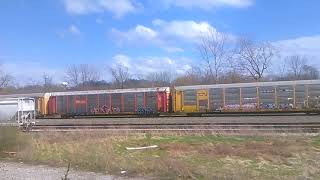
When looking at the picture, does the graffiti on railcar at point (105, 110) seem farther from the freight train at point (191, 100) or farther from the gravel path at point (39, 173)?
the gravel path at point (39, 173)

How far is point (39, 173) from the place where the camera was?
37.8 feet

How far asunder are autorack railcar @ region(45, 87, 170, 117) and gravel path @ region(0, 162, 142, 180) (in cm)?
3423

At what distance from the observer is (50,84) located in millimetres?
119688

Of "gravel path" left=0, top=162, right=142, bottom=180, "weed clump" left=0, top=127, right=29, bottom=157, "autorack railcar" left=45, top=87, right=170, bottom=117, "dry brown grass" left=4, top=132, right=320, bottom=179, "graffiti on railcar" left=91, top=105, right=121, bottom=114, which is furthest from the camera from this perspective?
"graffiti on railcar" left=91, top=105, right=121, bottom=114

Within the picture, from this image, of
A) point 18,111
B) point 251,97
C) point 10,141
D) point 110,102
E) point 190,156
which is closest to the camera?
point 190,156

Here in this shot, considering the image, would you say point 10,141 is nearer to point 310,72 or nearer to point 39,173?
point 39,173

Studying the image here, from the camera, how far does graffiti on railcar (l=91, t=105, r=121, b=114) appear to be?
49188 mm

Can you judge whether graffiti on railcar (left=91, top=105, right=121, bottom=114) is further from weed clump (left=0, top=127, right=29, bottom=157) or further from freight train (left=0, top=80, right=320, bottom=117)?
weed clump (left=0, top=127, right=29, bottom=157)

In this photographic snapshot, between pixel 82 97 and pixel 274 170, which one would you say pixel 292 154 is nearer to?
pixel 274 170

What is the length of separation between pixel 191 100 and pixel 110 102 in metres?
9.50

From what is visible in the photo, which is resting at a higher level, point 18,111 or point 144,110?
point 18,111

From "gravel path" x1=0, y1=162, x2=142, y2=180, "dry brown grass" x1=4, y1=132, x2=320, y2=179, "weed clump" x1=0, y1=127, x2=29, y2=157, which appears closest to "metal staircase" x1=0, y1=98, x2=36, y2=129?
"dry brown grass" x1=4, y1=132, x2=320, y2=179

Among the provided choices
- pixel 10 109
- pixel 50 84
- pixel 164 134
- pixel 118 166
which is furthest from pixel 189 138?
pixel 50 84

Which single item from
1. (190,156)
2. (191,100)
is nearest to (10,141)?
(190,156)
